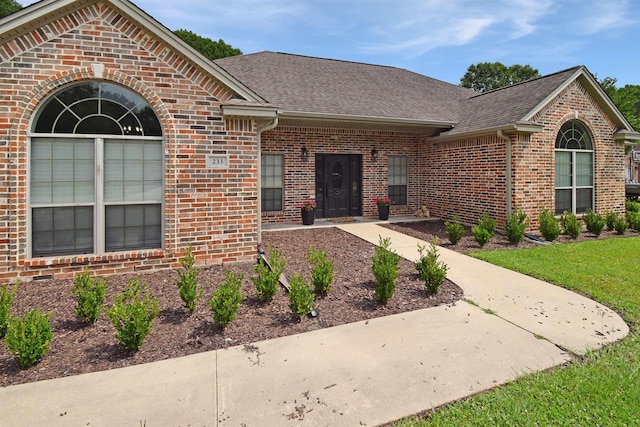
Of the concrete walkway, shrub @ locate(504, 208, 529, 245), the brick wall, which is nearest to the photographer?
the concrete walkway

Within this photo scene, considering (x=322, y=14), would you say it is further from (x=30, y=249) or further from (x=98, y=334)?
(x=98, y=334)

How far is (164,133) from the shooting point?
5828mm

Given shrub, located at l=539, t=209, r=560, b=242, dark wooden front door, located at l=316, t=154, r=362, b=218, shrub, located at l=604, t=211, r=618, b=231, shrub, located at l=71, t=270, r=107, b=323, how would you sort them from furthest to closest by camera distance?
dark wooden front door, located at l=316, t=154, r=362, b=218, shrub, located at l=604, t=211, r=618, b=231, shrub, located at l=539, t=209, r=560, b=242, shrub, located at l=71, t=270, r=107, b=323

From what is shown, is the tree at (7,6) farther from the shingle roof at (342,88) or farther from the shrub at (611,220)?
the shrub at (611,220)

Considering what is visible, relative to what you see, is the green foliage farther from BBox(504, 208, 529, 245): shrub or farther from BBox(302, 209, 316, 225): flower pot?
BBox(302, 209, 316, 225): flower pot

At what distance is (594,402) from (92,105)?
283 inches

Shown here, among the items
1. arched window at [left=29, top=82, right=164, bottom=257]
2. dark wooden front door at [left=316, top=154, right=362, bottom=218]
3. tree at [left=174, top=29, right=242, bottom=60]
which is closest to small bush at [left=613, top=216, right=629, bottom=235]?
dark wooden front door at [left=316, top=154, right=362, bottom=218]

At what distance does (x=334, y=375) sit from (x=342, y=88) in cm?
1134

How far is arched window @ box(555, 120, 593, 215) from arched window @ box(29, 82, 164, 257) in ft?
35.0

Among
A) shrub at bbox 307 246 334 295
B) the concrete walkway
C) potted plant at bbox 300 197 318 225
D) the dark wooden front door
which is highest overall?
the dark wooden front door

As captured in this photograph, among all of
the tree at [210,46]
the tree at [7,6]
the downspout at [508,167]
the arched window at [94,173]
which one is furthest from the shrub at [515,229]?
the tree at [7,6]

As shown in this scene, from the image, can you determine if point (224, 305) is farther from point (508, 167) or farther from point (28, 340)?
point (508, 167)

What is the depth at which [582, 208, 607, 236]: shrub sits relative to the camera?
941 centimetres

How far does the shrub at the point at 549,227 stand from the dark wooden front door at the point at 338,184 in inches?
219
